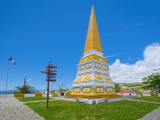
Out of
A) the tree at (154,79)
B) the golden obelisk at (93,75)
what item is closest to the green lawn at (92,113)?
the golden obelisk at (93,75)

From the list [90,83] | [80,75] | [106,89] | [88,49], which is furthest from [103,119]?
[88,49]

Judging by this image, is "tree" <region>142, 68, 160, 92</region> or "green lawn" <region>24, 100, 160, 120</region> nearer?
"green lawn" <region>24, 100, 160, 120</region>

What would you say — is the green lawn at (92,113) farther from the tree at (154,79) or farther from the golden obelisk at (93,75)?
the tree at (154,79)

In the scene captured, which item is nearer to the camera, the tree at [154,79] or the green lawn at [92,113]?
the green lawn at [92,113]

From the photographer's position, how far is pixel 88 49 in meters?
24.9

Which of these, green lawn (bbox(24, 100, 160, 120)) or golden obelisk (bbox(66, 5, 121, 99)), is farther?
golden obelisk (bbox(66, 5, 121, 99))

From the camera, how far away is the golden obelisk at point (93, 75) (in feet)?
63.1

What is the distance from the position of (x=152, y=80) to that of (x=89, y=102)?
3501cm

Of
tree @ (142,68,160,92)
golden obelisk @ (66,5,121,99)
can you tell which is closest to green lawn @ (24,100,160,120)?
golden obelisk @ (66,5,121,99)

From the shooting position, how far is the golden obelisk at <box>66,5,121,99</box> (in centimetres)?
1923

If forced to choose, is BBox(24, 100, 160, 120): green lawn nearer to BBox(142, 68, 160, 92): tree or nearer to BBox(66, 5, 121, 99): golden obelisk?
BBox(66, 5, 121, 99): golden obelisk

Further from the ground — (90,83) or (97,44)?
(97,44)

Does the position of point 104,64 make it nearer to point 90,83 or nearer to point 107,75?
point 107,75

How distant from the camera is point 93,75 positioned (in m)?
20.2
